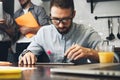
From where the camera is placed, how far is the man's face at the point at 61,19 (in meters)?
1.94

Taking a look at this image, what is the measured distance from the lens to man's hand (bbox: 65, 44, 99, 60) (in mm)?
1338

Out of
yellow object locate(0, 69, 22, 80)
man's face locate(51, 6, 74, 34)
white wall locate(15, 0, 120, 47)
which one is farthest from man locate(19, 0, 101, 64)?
yellow object locate(0, 69, 22, 80)

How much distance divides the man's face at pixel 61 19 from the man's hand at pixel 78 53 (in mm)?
480

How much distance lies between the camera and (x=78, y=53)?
1.38 meters

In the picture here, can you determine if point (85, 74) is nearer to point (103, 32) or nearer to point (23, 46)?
point (23, 46)

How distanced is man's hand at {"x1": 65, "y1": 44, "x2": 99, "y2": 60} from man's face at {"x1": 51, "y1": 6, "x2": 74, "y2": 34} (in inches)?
18.9

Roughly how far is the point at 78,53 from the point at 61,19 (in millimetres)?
608

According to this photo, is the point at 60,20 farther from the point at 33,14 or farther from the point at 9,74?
the point at 9,74

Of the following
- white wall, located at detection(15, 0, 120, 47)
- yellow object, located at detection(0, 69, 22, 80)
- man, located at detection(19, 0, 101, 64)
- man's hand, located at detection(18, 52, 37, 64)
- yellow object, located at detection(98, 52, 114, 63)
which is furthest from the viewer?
white wall, located at detection(15, 0, 120, 47)

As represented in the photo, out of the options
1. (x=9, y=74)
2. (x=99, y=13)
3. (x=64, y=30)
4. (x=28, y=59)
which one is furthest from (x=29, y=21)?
(x=9, y=74)

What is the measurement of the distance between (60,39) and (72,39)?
100 mm

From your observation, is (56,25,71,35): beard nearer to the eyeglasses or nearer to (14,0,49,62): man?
the eyeglasses

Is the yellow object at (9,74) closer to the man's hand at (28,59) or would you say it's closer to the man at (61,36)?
the man's hand at (28,59)

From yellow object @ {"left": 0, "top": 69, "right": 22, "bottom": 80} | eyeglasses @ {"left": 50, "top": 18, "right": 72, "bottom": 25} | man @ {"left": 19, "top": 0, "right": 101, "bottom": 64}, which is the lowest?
yellow object @ {"left": 0, "top": 69, "right": 22, "bottom": 80}
